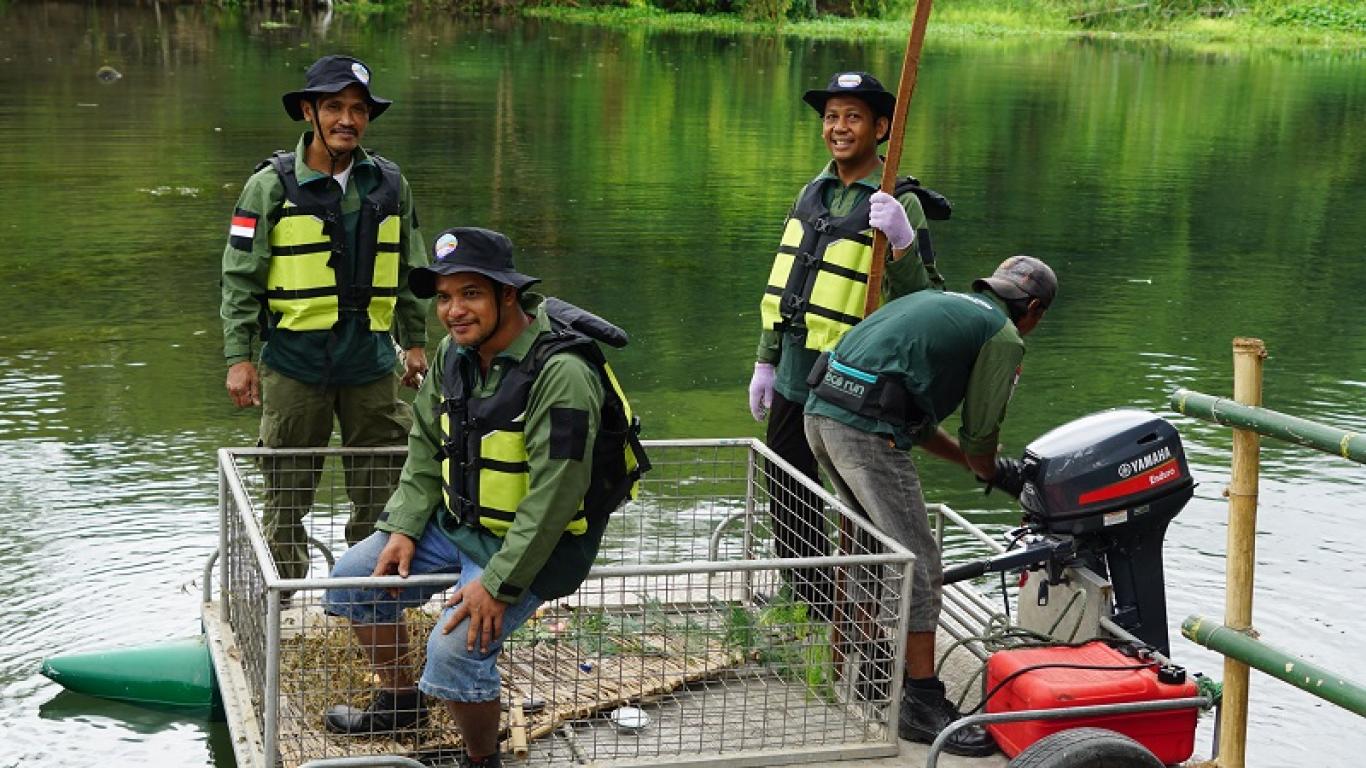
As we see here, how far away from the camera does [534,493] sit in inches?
167

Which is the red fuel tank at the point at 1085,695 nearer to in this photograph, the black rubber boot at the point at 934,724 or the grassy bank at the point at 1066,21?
the black rubber boot at the point at 934,724

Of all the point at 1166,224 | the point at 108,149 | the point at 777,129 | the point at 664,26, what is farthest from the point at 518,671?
the point at 664,26

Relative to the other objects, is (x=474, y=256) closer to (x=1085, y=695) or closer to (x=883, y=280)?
(x=883, y=280)

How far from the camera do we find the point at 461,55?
32438 millimetres

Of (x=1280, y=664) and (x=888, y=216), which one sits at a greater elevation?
(x=888, y=216)

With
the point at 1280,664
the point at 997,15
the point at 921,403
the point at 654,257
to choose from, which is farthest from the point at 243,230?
the point at 997,15

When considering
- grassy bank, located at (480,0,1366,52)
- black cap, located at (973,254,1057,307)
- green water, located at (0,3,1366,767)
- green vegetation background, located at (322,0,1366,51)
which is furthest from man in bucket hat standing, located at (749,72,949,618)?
green vegetation background, located at (322,0,1366,51)

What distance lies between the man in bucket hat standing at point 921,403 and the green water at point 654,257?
1717mm

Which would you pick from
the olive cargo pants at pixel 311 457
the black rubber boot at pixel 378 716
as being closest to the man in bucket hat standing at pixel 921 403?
the black rubber boot at pixel 378 716

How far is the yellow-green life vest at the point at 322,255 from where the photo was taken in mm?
5555

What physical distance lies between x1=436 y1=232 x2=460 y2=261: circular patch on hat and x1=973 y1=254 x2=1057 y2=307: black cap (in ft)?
4.95

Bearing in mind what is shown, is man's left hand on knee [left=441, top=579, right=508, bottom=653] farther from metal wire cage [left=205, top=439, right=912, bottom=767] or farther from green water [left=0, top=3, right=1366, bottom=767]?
green water [left=0, top=3, right=1366, bottom=767]

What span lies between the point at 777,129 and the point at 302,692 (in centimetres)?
1846

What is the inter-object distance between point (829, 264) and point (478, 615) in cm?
191
